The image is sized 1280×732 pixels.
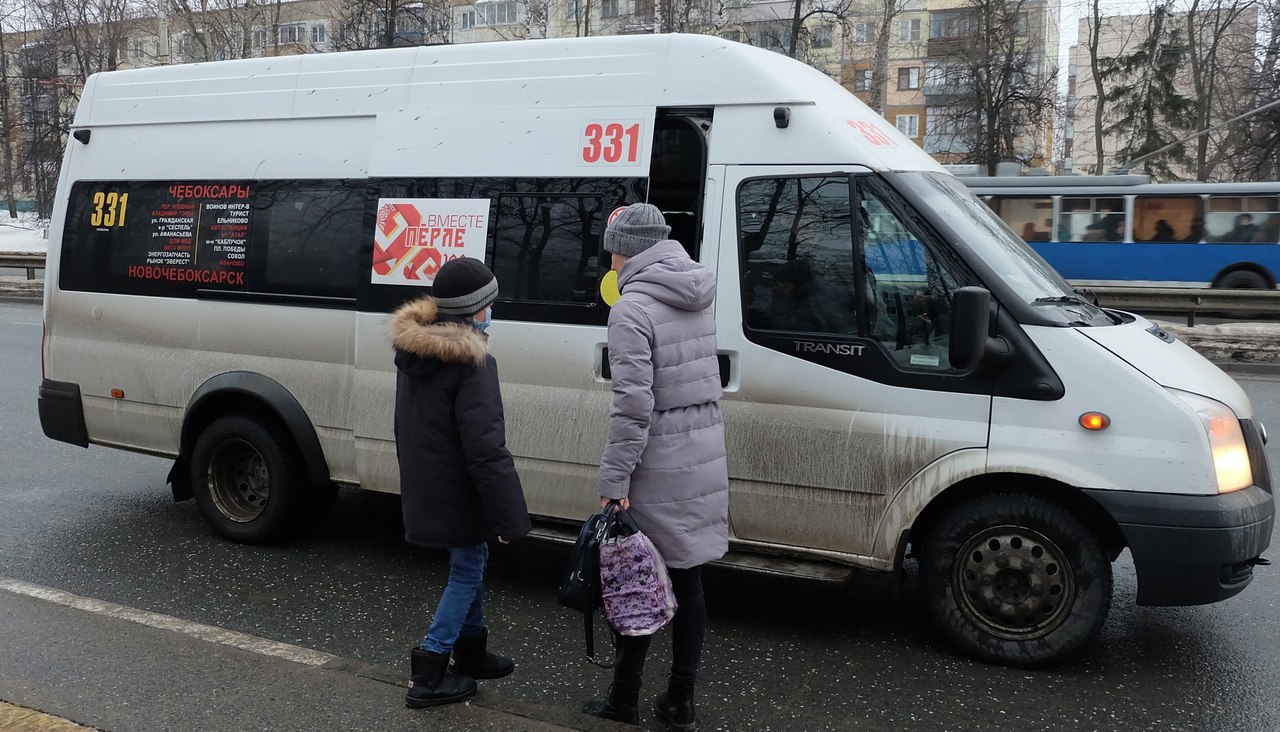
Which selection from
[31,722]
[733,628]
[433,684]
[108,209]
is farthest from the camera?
[108,209]

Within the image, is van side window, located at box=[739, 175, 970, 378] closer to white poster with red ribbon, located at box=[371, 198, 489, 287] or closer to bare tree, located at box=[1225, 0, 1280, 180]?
white poster with red ribbon, located at box=[371, 198, 489, 287]

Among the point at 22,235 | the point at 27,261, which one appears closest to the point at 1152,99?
the point at 27,261

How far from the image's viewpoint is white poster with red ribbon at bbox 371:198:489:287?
17.2 feet

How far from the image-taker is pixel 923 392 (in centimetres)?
434

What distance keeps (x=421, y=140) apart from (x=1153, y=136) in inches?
1464

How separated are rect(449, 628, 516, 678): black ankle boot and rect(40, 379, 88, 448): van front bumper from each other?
11.2ft

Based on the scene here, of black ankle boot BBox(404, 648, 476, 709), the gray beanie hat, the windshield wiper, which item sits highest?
the gray beanie hat

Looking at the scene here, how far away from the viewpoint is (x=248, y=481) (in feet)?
20.0

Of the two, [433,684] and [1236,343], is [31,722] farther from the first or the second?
[1236,343]

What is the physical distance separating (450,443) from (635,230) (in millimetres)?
973

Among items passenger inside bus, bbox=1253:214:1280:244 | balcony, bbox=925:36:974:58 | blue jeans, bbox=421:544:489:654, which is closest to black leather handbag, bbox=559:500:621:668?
blue jeans, bbox=421:544:489:654

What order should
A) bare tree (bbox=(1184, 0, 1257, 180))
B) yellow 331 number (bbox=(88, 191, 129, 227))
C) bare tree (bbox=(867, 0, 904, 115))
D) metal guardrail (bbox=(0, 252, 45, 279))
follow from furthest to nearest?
1. bare tree (bbox=(1184, 0, 1257, 180))
2. bare tree (bbox=(867, 0, 904, 115))
3. metal guardrail (bbox=(0, 252, 45, 279))
4. yellow 331 number (bbox=(88, 191, 129, 227))

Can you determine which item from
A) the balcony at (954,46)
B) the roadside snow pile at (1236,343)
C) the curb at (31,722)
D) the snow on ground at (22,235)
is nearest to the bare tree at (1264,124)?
the balcony at (954,46)

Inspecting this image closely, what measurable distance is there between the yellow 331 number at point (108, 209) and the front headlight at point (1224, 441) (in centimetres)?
548
